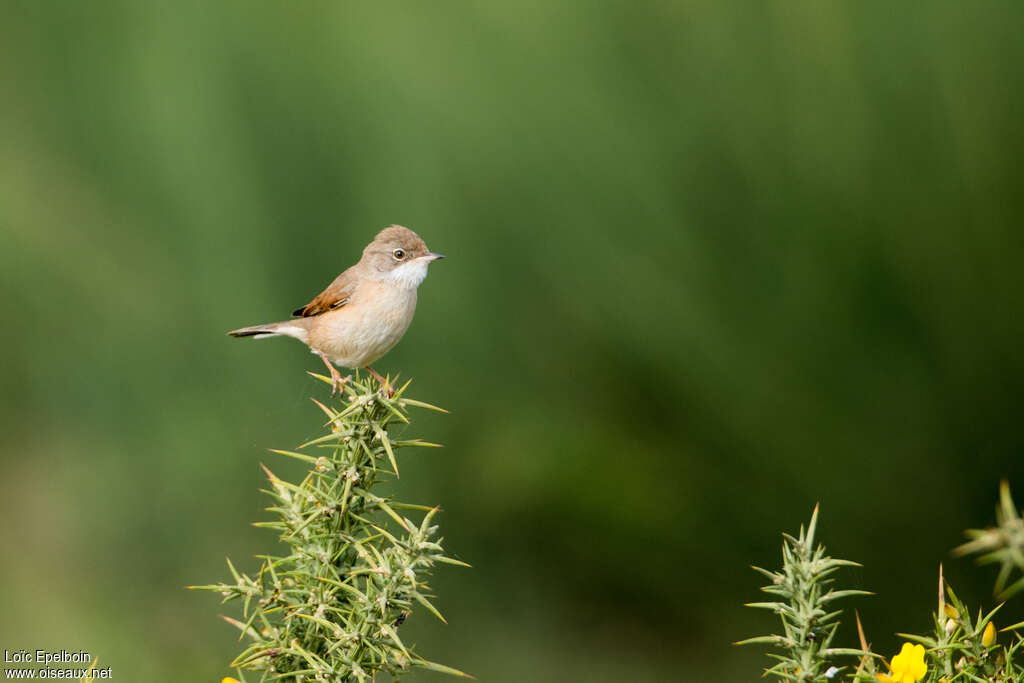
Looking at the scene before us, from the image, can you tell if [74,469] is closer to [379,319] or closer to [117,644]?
[117,644]

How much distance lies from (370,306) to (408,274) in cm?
21

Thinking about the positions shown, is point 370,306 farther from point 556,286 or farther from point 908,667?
point 908,667

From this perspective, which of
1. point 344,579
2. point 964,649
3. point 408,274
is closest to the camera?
point 964,649

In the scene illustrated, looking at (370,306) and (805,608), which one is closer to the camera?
(805,608)

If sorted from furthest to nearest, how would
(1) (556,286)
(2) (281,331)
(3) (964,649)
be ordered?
(1) (556,286), (2) (281,331), (3) (964,649)

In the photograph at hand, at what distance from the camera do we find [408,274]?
2.88 meters

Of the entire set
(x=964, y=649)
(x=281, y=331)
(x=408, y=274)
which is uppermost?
(x=408, y=274)

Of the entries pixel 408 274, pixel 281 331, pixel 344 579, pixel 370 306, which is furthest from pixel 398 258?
pixel 344 579

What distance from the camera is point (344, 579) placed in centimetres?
153

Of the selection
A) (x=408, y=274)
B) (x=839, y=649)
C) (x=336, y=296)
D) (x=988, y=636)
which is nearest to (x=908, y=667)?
(x=839, y=649)

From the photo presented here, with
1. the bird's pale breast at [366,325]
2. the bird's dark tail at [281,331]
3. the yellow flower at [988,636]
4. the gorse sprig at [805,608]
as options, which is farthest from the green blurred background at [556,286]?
the gorse sprig at [805,608]

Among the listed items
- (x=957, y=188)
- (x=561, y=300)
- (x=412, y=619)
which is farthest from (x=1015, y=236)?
(x=412, y=619)

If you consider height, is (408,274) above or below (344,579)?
above

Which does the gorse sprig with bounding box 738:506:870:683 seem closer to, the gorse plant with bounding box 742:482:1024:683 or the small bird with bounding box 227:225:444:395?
the gorse plant with bounding box 742:482:1024:683
